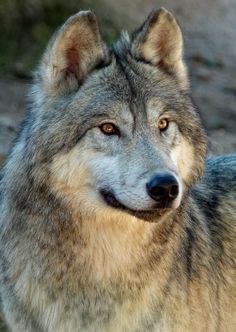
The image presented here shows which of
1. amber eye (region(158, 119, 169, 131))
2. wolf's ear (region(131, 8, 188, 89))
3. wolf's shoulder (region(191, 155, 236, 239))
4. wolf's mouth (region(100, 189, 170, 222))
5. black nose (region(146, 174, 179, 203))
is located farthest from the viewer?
wolf's shoulder (region(191, 155, 236, 239))

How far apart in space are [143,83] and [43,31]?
593cm

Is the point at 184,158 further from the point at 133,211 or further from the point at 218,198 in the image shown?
the point at 218,198

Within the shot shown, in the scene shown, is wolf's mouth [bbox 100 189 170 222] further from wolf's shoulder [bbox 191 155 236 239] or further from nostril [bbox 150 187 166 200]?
wolf's shoulder [bbox 191 155 236 239]

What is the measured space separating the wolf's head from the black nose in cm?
4

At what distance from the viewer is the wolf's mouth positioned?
4859 mm

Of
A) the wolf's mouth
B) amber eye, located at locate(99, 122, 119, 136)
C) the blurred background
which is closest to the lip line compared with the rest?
the wolf's mouth

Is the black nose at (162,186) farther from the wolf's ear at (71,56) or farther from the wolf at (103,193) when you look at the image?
the wolf's ear at (71,56)

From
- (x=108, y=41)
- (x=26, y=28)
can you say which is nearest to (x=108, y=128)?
(x=26, y=28)

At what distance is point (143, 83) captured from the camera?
5195 mm

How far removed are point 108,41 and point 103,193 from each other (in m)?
6.43

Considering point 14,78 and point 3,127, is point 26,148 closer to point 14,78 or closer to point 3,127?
point 3,127

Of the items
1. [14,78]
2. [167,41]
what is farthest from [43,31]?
[167,41]

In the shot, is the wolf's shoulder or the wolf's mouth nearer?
the wolf's mouth

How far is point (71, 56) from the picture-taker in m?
5.14
